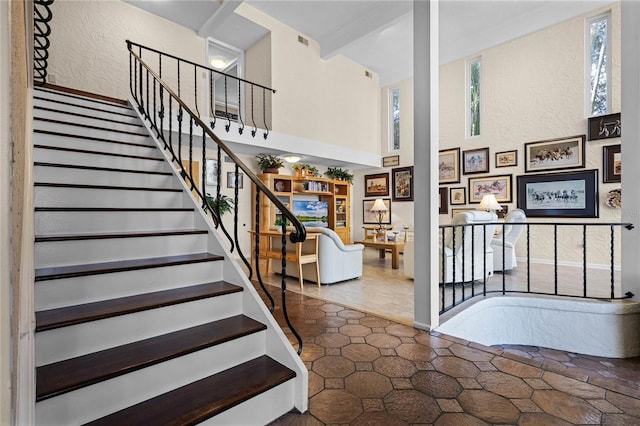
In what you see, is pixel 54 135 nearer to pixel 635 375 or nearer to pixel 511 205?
pixel 635 375

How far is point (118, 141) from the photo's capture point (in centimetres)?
313

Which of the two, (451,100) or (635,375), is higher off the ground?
(451,100)

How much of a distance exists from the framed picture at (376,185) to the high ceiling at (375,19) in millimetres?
3196

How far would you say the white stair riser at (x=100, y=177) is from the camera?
7.58ft

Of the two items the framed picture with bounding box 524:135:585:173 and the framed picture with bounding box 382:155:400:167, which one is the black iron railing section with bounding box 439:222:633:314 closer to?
the framed picture with bounding box 524:135:585:173

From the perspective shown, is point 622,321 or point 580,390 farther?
point 622,321

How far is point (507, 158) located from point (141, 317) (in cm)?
703

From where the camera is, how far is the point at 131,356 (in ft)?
4.55

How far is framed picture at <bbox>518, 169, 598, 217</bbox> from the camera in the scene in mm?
5402

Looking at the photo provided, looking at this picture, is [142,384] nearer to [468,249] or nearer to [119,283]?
[119,283]

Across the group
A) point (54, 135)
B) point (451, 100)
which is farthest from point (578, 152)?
point (54, 135)

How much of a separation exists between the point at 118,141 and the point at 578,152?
283 inches

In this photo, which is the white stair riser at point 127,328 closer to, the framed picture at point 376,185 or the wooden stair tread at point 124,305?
the wooden stair tread at point 124,305

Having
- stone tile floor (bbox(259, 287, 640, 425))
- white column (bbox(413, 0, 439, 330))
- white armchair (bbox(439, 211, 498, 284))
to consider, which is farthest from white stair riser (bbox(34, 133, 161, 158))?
white armchair (bbox(439, 211, 498, 284))
